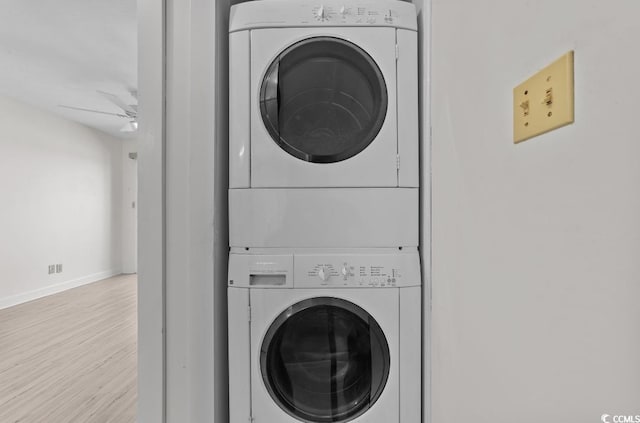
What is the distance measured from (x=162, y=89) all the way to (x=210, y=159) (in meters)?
0.30

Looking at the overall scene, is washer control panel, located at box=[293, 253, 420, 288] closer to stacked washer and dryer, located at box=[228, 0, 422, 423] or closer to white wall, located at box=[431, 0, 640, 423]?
stacked washer and dryer, located at box=[228, 0, 422, 423]

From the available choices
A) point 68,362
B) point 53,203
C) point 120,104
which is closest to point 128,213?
point 53,203

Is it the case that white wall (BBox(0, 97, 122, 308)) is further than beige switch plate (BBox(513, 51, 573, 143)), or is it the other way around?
white wall (BBox(0, 97, 122, 308))

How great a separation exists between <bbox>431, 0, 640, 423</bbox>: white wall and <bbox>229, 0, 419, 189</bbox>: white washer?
1.02 ft

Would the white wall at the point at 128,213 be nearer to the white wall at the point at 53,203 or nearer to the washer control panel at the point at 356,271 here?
the white wall at the point at 53,203

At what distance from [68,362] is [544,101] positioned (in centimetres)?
300

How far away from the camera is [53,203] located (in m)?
4.84

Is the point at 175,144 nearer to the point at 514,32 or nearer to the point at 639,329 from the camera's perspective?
the point at 514,32

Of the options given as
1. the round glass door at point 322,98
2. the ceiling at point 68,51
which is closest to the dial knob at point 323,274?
the round glass door at point 322,98

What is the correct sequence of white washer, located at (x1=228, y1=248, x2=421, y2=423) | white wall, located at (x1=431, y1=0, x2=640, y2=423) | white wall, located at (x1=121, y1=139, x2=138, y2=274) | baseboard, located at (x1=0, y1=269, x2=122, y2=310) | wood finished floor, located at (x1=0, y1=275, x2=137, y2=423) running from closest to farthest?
white wall, located at (x1=431, y1=0, x2=640, y2=423), white washer, located at (x1=228, y1=248, x2=421, y2=423), wood finished floor, located at (x1=0, y1=275, x2=137, y2=423), baseboard, located at (x1=0, y1=269, x2=122, y2=310), white wall, located at (x1=121, y1=139, x2=138, y2=274)

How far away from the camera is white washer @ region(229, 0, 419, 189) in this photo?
1.33 m

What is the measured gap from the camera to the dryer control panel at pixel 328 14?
1.34 metres

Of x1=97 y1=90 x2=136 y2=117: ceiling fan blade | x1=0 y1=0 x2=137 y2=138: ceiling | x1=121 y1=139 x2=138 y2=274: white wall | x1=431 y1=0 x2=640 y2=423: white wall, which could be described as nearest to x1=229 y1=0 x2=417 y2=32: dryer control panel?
x1=431 y1=0 x2=640 y2=423: white wall

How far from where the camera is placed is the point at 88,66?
3402 mm
